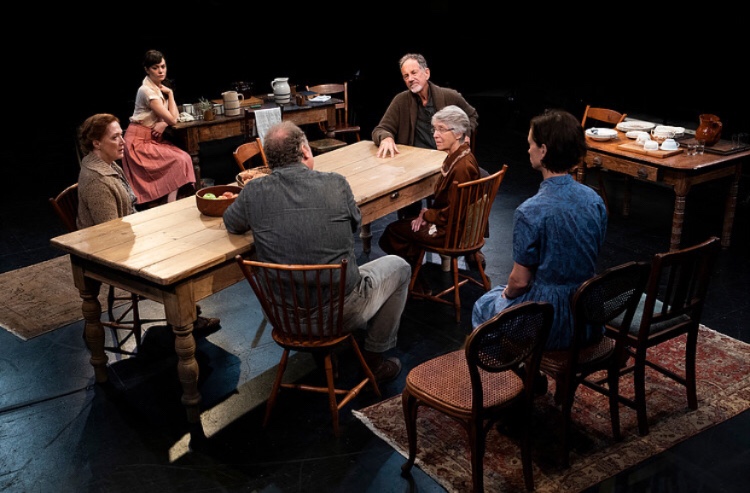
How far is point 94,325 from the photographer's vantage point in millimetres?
3646

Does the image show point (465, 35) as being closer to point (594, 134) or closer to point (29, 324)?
point (594, 134)

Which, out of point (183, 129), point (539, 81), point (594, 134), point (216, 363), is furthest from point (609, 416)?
point (539, 81)

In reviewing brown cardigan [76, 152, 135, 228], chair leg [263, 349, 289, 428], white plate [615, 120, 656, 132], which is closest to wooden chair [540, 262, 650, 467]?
chair leg [263, 349, 289, 428]

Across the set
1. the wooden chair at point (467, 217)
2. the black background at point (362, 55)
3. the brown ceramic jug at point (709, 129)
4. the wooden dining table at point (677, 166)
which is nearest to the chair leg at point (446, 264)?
the wooden chair at point (467, 217)

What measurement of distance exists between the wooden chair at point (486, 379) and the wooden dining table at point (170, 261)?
1.01 meters

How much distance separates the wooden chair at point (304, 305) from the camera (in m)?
3.06

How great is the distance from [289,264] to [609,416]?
164 cm

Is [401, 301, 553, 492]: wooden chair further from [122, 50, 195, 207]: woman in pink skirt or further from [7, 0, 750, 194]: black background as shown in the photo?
[7, 0, 750, 194]: black background

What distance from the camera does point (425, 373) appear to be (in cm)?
291

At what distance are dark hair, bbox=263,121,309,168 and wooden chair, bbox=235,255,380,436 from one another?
1.53ft

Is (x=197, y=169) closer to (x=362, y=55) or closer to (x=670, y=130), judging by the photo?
(x=670, y=130)

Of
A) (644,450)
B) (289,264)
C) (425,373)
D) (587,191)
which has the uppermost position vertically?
(587,191)

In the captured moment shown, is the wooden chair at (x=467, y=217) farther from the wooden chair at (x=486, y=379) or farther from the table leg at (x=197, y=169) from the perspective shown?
the table leg at (x=197, y=169)

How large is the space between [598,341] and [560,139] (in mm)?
882
